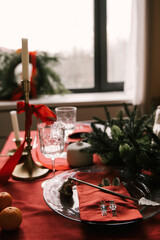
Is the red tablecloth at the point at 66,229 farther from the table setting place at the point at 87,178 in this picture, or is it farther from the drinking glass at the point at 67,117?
the drinking glass at the point at 67,117

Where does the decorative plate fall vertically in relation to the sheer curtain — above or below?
below

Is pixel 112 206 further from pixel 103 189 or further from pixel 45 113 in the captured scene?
pixel 45 113

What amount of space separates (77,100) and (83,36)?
0.74 meters

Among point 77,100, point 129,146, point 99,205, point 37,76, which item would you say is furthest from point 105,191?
point 37,76

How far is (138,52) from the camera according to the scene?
230 cm

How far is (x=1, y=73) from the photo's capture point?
2400 mm

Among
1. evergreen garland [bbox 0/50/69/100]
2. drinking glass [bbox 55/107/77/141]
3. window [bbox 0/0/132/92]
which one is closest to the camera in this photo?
drinking glass [bbox 55/107/77/141]

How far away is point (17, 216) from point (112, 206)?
22 centimetres

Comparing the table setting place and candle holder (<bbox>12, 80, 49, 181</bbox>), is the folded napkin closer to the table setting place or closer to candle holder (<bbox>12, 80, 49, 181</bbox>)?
the table setting place

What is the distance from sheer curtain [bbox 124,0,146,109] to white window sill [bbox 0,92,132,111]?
0.13 metres

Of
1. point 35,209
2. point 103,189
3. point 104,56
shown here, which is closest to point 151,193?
point 103,189

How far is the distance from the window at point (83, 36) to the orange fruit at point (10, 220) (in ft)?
6.66

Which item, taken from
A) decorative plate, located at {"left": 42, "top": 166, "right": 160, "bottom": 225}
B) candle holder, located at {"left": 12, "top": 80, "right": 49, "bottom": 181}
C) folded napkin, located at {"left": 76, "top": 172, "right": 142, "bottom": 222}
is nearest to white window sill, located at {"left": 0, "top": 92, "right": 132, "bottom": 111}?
candle holder, located at {"left": 12, "top": 80, "right": 49, "bottom": 181}

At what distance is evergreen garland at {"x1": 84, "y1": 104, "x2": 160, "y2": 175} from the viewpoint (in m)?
0.75
